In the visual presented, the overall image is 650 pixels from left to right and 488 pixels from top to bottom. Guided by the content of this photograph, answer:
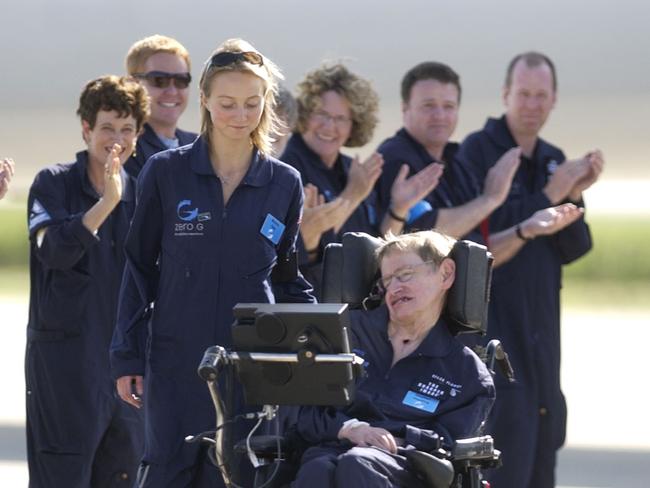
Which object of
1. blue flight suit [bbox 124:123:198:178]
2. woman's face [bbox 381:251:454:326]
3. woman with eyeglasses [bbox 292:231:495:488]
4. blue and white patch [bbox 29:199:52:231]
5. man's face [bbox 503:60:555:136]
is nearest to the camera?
woman with eyeglasses [bbox 292:231:495:488]

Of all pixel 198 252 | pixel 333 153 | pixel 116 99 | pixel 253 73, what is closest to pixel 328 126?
pixel 333 153

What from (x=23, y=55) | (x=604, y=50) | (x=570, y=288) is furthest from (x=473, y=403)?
(x=570, y=288)

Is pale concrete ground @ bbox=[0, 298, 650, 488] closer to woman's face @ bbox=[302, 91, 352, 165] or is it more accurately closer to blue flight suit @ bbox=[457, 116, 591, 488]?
blue flight suit @ bbox=[457, 116, 591, 488]

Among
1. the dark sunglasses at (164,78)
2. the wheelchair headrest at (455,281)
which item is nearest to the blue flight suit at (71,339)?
the dark sunglasses at (164,78)

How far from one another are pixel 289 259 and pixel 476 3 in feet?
12.0

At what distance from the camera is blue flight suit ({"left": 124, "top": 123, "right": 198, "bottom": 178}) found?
16.1 ft

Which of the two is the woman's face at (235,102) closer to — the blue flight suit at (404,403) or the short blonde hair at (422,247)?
the short blonde hair at (422,247)

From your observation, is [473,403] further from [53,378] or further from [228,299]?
[53,378]

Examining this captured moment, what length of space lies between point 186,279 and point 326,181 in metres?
1.72

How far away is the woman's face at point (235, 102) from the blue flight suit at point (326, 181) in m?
1.43

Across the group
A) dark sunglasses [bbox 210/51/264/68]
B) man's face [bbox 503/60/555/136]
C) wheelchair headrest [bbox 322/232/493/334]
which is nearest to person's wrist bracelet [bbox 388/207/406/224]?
man's face [bbox 503/60/555/136]

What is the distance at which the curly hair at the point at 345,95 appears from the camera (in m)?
5.21

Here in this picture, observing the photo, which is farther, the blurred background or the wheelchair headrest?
the blurred background

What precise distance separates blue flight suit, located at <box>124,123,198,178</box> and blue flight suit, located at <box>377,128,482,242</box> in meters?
0.76
